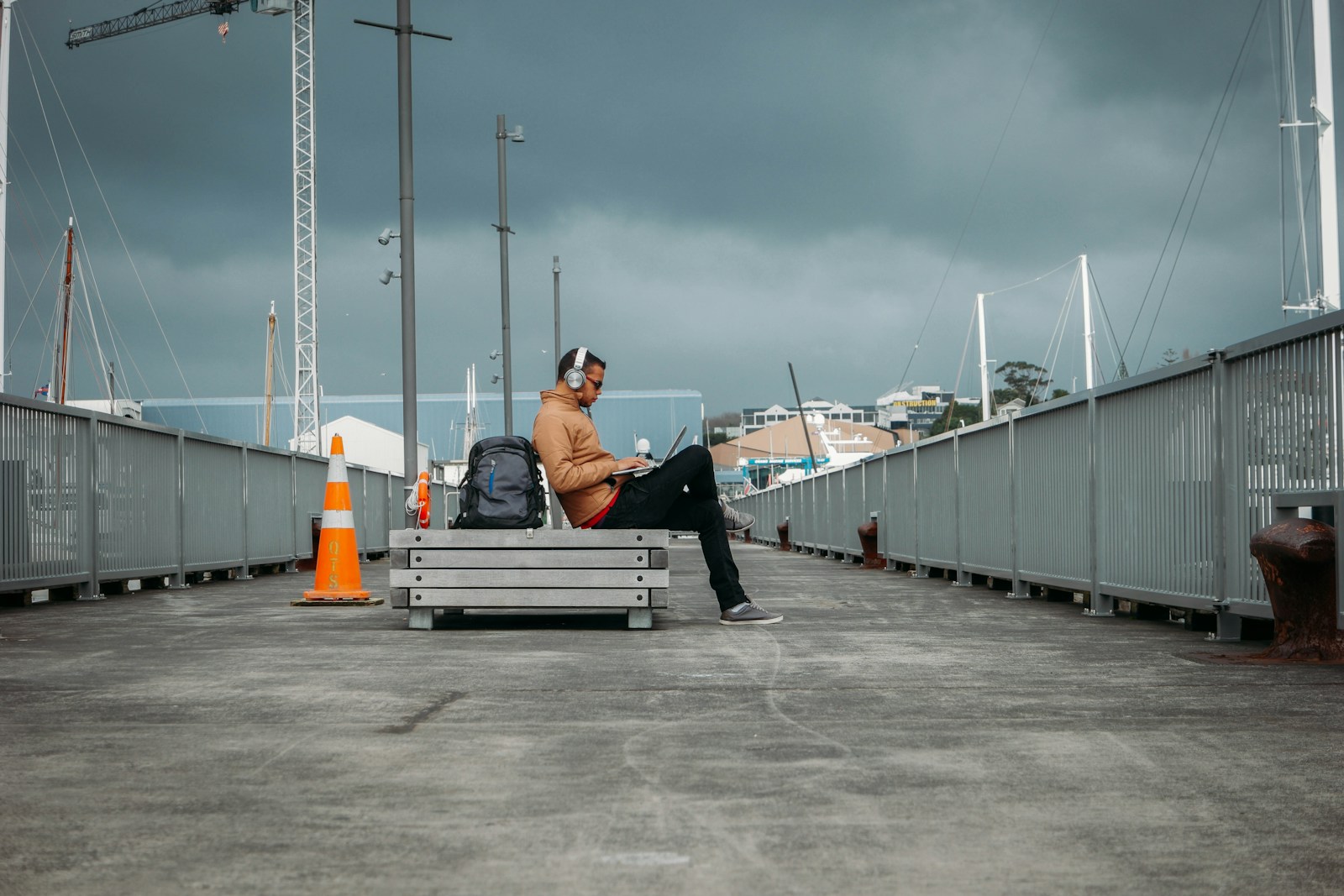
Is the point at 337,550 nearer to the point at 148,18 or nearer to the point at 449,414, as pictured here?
the point at 148,18

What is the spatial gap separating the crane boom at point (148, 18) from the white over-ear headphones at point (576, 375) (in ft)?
261

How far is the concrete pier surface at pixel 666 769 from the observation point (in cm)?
294

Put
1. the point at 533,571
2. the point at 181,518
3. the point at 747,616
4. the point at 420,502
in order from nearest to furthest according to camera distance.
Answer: the point at 533,571 → the point at 747,616 → the point at 420,502 → the point at 181,518

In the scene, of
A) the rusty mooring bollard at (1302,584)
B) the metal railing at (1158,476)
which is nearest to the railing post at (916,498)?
the metal railing at (1158,476)

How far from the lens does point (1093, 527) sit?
9.90 m

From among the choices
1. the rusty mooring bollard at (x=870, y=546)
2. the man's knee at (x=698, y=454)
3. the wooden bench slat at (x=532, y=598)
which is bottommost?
the rusty mooring bollard at (x=870, y=546)

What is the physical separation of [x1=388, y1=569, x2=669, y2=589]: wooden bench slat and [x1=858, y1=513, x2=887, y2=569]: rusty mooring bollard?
436 inches

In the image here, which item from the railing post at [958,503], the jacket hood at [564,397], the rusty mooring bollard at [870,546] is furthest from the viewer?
the rusty mooring bollard at [870,546]

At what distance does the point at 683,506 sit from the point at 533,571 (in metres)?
1.07

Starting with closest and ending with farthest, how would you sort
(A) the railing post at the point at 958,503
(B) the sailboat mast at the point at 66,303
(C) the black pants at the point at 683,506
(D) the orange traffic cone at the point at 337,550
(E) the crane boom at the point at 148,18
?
1. (C) the black pants at the point at 683,506
2. (D) the orange traffic cone at the point at 337,550
3. (A) the railing post at the point at 958,503
4. (B) the sailboat mast at the point at 66,303
5. (E) the crane boom at the point at 148,18

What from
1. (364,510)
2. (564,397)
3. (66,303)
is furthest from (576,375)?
(66,303)

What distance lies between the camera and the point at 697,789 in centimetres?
369

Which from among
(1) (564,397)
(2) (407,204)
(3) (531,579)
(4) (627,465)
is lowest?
(3) (531,579)

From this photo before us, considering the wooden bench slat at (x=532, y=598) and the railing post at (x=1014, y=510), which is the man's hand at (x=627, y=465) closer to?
the wooden bench slat at (x=532, y=598)
